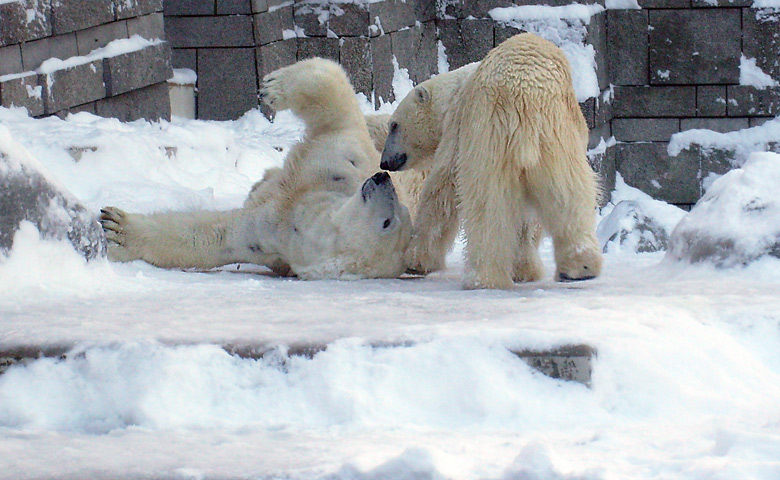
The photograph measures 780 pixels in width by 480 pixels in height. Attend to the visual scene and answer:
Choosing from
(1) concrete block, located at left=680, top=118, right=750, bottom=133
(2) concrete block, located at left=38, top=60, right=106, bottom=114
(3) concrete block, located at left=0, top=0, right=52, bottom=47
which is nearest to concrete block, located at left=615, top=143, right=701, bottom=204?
(1) concrete block, located at left=680, top=118, right=750, bottom=133

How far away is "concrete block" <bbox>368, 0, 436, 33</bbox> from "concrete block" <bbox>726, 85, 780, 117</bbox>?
9.59 ft

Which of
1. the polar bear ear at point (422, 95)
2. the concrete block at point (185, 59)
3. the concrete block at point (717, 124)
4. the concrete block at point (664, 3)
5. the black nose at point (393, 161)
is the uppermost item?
the concrete block at point (664, 3)

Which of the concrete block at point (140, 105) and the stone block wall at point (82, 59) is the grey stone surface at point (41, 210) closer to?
the stone block wall at point (82, 59)

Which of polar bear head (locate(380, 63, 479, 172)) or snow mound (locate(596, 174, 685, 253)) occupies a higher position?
polar bear head (locate(380, 63, 479, 172))

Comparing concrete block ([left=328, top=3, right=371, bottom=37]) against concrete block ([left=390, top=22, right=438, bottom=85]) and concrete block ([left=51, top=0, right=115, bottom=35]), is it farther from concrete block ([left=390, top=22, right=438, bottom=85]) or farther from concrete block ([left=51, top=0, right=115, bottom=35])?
concrete block ([left=51, top=0, right=115, bottom=35])

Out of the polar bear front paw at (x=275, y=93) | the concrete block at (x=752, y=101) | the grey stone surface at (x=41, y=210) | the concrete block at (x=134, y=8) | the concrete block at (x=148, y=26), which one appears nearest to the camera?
the grey stone surface at (x=41, y=210)

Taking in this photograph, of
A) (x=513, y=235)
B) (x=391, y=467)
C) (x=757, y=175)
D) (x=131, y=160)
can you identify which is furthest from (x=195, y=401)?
(x=131, y=160)

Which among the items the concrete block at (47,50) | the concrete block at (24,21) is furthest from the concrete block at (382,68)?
the concrete block at (24,21)

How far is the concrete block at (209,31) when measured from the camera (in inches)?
300

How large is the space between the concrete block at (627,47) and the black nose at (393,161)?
588 cm

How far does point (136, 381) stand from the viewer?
2152mm

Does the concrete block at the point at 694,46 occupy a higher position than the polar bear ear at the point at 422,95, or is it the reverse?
the concrete block at the point at 694,46

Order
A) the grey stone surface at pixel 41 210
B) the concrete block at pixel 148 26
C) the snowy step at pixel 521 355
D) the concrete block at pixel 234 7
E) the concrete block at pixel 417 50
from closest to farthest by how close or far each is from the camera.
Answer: the snowy step at pixel 521 355
the grey stone surface at pixel 41 210
the concrete block at pixel 148 26
the concrete block at pixel 234 7
the concrete block at pixel 417 50

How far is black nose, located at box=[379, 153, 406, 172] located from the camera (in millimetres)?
3955
